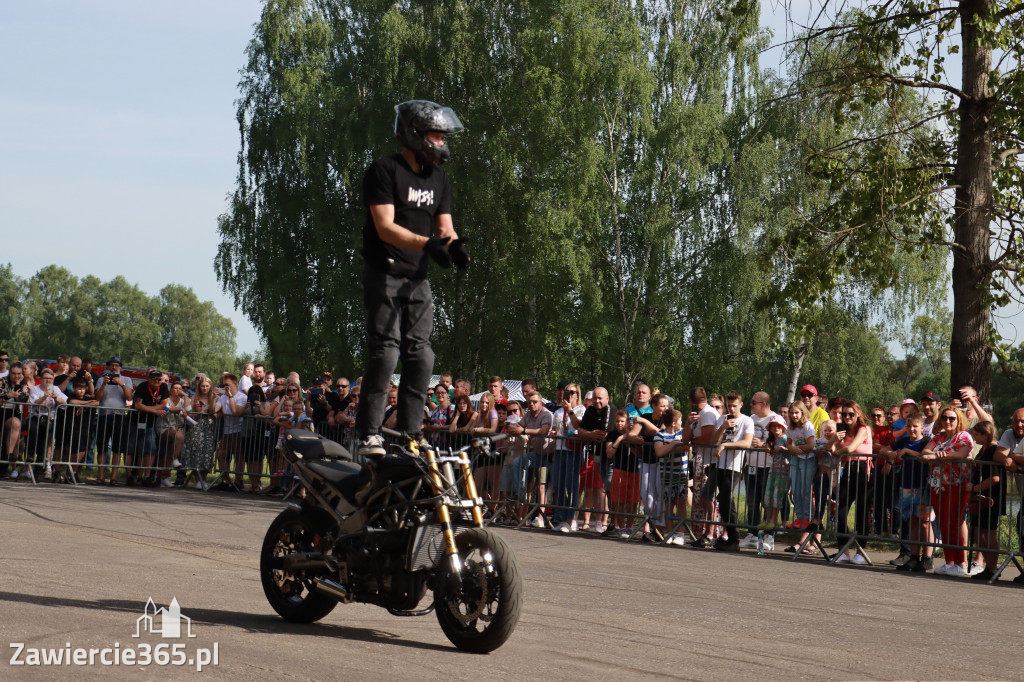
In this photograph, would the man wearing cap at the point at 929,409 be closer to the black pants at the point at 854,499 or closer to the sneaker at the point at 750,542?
the black pants at the point at 854,499

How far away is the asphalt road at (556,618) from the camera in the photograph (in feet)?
18.2

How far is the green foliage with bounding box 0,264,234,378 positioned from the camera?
13962 centimetres

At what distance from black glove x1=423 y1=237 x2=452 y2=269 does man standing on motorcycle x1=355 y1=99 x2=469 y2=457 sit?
0.05 meters

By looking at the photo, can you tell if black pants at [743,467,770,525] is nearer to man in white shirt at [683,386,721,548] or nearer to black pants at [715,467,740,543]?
black pants at [715,467,740,543]

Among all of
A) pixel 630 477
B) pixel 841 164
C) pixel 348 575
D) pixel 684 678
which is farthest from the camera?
pixel 841 164

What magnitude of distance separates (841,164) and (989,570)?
7.57 meters

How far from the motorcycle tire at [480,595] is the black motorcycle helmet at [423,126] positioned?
206 cm

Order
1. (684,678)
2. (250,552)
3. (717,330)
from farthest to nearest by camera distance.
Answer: (717,330) → (250,552) → (684,678)

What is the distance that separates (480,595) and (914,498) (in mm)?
8669

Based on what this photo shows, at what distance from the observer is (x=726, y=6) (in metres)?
18.6

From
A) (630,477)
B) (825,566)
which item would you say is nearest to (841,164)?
(630,477)

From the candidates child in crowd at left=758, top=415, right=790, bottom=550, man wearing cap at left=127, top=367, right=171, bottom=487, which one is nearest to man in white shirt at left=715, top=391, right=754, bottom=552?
child in crowd at left=758, top=415, right=790, bottom=550

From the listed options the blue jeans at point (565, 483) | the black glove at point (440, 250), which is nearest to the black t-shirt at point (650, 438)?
the blue jeans at point (565, 483)

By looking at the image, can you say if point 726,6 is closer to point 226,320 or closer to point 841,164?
point 841,164
